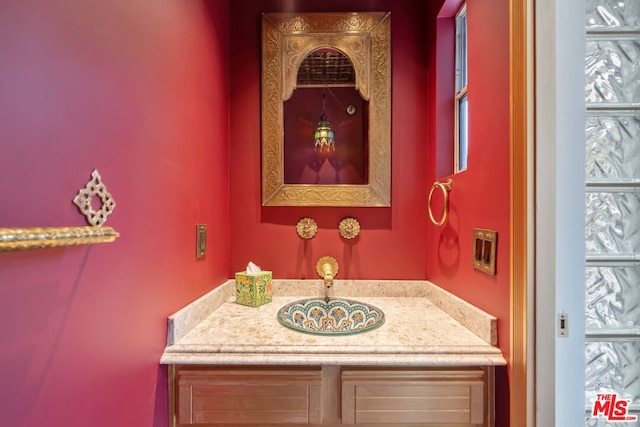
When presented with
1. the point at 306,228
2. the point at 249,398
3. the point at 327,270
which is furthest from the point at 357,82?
the point at 249,398

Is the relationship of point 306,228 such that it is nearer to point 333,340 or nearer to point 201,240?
point 201,240

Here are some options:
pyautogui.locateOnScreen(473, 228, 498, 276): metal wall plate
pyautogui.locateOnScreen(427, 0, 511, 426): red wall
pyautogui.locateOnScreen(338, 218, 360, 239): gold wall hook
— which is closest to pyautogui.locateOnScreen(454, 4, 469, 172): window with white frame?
pyautogui.locateOnScreen(427, 0, 511, 426): red wall

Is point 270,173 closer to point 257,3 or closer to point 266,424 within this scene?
point 257,3

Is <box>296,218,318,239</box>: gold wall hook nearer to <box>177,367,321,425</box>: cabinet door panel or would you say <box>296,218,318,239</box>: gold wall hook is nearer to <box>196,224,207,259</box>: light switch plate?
<box>196,224,207,259</box>: light switch plate

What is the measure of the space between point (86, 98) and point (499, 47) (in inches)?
43.2

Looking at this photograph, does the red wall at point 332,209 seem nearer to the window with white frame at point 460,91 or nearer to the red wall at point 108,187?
the window with white frame at point 460,91

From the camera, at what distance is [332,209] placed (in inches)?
53.2

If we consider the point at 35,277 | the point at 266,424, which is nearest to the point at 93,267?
the point at 35,277

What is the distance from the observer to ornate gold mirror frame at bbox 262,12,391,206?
1311mm

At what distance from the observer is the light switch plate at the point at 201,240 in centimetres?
102

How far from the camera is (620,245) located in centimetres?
77

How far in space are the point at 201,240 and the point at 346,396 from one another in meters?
0.74

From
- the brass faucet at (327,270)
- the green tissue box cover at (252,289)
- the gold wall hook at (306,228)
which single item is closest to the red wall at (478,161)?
the brass faucet at (327,270)

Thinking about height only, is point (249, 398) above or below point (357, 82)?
below
